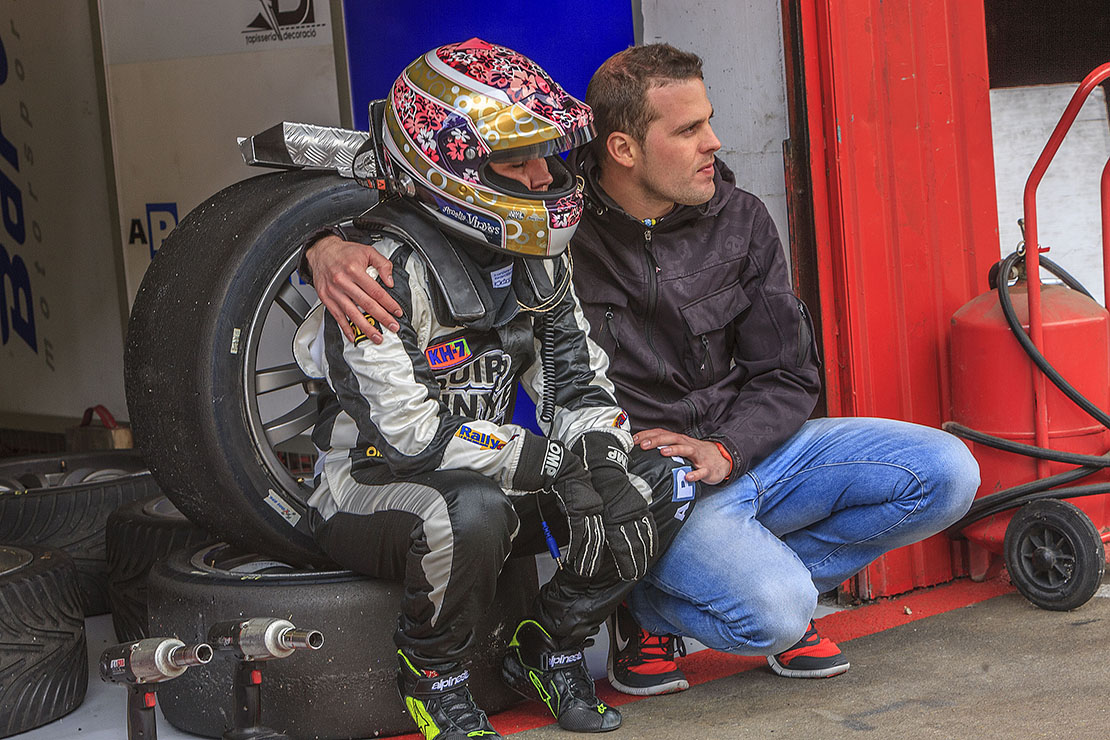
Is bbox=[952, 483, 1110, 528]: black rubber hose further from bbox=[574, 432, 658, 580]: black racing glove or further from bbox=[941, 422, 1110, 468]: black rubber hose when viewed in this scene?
bbox=[574, 432, 658, 580]: black racing glove

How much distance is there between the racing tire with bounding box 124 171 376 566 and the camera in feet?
8.39

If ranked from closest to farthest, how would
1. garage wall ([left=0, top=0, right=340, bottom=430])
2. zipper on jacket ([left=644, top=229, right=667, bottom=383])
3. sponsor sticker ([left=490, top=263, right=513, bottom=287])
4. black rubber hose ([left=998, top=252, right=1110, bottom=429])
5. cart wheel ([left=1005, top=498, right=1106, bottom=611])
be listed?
sponsor sticker ([left=490, top=263, right=513, bottom=287]), zipper on jacket ([left=644, top=229, right=667, bottom=383]), cart wheel ([left=1005, top=498, right=1106, bottom=611]), black rubber hose ([left=998, top=252, right=1110, bottom=429]), garage wall ([left=0, top=0, right=340, bottom=430])

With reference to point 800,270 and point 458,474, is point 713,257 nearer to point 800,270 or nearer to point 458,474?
point 800,270

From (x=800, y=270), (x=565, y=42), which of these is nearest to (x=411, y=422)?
(x=800, y=270)

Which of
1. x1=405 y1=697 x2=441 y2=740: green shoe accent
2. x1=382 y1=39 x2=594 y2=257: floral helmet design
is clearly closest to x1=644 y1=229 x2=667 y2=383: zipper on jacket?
x1=382 y1=39 x2=594 y2=257: floral helmet design

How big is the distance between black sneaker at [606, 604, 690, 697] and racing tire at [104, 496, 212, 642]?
0.99 meters

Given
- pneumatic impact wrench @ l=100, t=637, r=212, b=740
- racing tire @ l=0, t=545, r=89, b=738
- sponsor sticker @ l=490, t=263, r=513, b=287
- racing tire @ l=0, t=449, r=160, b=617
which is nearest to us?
pneumatic impact wrench @ l=100, t=637, r=212, b=740

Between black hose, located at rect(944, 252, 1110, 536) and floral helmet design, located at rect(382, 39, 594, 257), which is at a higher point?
floral helmet design, located at rect(382, 39, 594, 257)

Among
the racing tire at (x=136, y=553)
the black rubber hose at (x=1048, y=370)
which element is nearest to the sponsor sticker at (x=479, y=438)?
the racing tire at (x=136, y=553)

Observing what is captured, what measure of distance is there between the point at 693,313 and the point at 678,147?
1.11ft

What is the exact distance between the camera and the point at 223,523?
2.58 m

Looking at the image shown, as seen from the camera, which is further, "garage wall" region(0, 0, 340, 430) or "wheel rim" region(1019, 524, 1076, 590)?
"garage wall" region(0, 0, 340, 430)

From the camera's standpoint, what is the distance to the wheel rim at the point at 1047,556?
113 inches

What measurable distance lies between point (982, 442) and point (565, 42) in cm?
163
